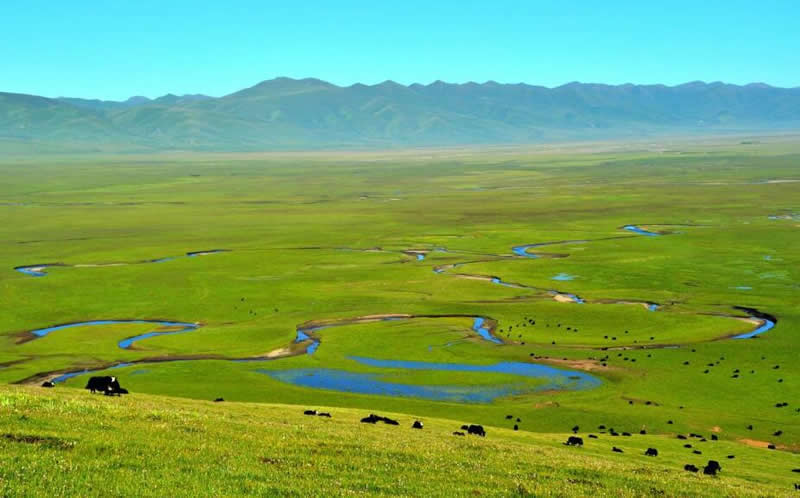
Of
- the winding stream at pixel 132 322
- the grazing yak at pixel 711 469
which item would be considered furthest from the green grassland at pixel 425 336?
the winding stream at pixel 132 322

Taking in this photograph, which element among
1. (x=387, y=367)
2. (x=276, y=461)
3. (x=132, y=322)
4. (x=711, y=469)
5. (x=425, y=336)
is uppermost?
(x=276, y=461)

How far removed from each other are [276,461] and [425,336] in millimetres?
43275

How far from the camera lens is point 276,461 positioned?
22.3 metres

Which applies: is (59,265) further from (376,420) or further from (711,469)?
(711,469)

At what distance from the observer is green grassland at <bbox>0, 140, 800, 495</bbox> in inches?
958

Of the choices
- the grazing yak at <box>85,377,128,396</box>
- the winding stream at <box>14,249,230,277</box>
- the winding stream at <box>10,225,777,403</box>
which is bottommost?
the winding stream at <box>14,249,230,277</box>

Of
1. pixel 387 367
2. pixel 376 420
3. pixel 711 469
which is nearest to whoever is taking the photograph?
pixel 711 469

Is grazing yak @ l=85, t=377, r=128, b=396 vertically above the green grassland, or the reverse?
grazing yak @ l=85, t=377, r=128, b=396

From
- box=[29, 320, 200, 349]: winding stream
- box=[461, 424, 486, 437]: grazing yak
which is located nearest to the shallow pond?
box=[29, 320, 200, 349]: winding stream

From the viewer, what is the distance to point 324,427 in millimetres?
29844

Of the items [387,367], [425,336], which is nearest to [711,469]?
[387,367]

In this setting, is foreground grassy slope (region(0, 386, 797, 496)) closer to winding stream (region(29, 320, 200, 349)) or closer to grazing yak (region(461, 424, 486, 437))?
grazing yak (region(461, 424, 486, 437))

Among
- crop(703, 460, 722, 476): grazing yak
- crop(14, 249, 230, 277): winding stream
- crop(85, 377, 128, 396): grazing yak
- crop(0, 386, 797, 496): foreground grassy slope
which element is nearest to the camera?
crop(0, 386, 797, 496): foreground grassy slope

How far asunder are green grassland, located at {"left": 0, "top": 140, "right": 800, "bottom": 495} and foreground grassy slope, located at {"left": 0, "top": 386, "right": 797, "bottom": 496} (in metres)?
0.13
